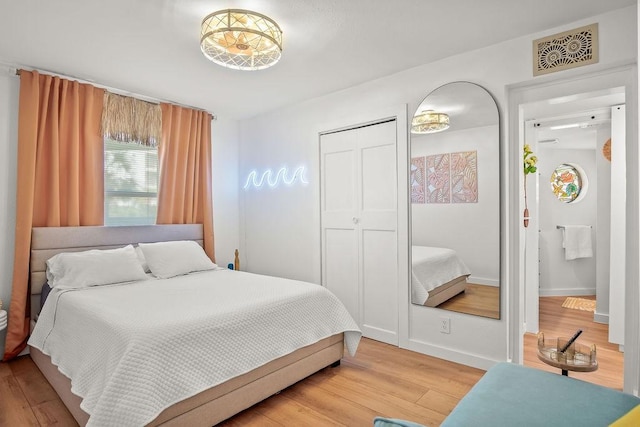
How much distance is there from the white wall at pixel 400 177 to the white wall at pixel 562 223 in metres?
2.67

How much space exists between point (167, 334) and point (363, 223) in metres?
2.11

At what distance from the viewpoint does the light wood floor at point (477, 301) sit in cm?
272

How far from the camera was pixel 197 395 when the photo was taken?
189 centimetres

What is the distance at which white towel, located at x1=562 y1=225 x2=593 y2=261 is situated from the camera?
4.76 meters

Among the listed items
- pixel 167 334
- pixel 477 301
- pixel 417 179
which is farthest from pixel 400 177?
pixel 167 334

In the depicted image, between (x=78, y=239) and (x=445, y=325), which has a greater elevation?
(x=78, y=239)

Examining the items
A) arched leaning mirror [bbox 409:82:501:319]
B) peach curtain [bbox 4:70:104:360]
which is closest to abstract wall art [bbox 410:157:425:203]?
arched leaning mirror [bbox 409:82:501:319]

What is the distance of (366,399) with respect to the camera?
232 cm

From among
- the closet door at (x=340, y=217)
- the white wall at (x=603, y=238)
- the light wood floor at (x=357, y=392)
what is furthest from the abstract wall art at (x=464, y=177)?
the white wall at (x=603, y=238)

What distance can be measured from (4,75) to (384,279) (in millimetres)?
3735

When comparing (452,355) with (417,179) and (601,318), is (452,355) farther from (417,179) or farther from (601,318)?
(601,318)

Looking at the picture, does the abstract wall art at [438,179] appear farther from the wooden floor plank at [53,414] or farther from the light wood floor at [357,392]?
the wooden floor plank at [53,414]

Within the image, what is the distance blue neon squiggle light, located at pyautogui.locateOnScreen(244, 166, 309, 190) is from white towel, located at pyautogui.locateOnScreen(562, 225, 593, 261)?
3642mm

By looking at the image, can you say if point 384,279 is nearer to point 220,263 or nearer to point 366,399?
point 366,399
